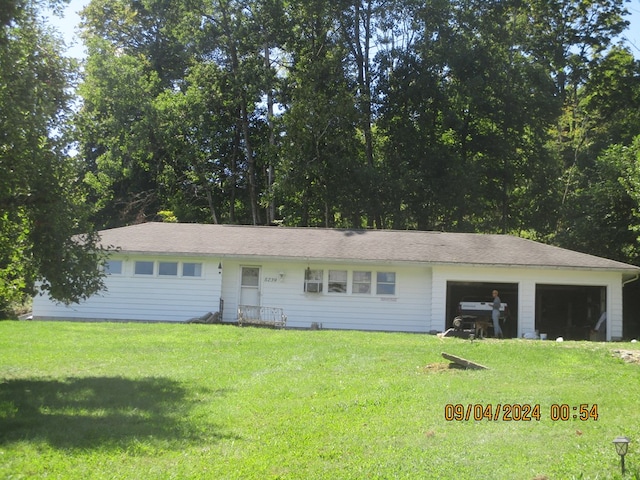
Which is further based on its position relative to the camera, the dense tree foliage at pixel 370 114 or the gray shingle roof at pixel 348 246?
the dense tree foliage at pixel 370 114

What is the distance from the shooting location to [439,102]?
1459 inches

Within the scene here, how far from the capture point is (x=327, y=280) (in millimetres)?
22953

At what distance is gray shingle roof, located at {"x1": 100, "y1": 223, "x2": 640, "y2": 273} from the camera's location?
866 inches

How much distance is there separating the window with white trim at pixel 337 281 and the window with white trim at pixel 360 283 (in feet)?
0.98

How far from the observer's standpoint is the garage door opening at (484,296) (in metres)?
25.2

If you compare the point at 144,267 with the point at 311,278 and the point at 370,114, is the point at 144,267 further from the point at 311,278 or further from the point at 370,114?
the point at 370,114

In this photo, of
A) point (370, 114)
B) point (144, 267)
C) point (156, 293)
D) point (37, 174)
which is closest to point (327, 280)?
point (156, 293)

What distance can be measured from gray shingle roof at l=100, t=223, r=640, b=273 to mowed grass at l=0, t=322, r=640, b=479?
6576mm

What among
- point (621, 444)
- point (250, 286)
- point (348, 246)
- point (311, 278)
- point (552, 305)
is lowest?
point (621, 444)

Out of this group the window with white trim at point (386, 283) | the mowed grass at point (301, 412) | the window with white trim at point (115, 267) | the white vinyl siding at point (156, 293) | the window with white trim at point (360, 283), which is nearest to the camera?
the mowed grass at point (301, 412)

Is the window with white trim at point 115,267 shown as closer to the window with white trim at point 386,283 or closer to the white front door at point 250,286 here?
the white front door at point 250,286
